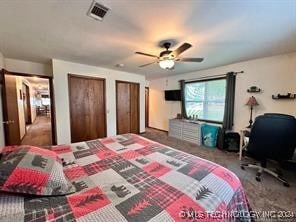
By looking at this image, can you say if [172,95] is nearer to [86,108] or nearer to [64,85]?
[86,108]

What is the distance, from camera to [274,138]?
87.5 inches

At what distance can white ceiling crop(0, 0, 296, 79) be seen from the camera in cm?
156

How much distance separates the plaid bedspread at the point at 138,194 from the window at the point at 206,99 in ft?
10.4

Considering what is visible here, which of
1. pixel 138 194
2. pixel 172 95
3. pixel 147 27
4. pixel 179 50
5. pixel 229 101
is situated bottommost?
pixel 138 194

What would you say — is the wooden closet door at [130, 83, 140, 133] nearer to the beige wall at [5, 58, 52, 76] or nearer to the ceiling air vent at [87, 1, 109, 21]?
the beige wall at [5, 58, 52, 76]

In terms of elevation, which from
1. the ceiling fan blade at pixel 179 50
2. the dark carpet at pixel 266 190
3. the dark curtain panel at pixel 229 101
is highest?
the ceiling fan blade at pixel 179 50

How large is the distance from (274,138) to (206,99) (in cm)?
252

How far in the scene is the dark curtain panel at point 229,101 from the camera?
12.5 feet

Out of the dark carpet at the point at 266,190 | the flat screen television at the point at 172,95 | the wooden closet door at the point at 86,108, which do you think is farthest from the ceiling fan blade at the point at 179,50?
the flat screen television at the point at 172,95

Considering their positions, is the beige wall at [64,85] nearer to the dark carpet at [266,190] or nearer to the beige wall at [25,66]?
the beige wall at [25,66]

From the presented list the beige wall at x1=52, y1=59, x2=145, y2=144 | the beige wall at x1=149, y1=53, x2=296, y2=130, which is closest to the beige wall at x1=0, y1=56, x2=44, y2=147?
the beige wall at x1=52, y1=59, x2=145, y2=144

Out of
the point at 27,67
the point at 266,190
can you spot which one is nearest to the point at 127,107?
the point at 27,67

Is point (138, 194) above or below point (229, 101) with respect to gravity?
below

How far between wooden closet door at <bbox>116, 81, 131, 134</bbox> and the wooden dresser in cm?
162
